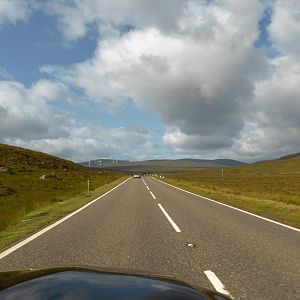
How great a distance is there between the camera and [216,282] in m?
6.09

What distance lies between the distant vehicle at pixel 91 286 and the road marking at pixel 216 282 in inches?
92.8

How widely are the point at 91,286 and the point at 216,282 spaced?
11.6 ft

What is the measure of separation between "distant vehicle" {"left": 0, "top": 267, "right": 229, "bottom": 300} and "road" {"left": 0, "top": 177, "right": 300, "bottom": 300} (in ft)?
8.36

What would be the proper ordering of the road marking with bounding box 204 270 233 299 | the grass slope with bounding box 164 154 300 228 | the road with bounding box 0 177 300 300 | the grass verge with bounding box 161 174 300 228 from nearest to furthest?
the road marking with bounding box 204 270 233 299 < the road with bounding box 0 177 300 300 < the grass verge with bounding box 161 174 300 228 < the grass slope with bounding box 164 154 300 228

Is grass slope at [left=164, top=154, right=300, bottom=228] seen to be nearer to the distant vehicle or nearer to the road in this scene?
the road

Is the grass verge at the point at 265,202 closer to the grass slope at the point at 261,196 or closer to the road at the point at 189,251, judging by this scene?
the grass slope at the point at 261,196

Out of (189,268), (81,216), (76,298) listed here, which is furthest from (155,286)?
(81,216)

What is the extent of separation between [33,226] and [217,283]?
8.16 m

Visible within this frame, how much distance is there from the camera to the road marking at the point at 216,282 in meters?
5.61

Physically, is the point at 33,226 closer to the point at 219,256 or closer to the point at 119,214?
the point at 119,214

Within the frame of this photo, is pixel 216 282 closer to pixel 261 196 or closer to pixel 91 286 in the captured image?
pixel 91 286

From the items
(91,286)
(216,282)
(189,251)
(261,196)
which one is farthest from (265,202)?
(91,286)

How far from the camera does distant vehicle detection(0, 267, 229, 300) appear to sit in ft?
9.22

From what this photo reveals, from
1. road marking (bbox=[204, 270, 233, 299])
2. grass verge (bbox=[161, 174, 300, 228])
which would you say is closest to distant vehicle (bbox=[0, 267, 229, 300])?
road marking (bbox=[204, 270, 233, 299])
